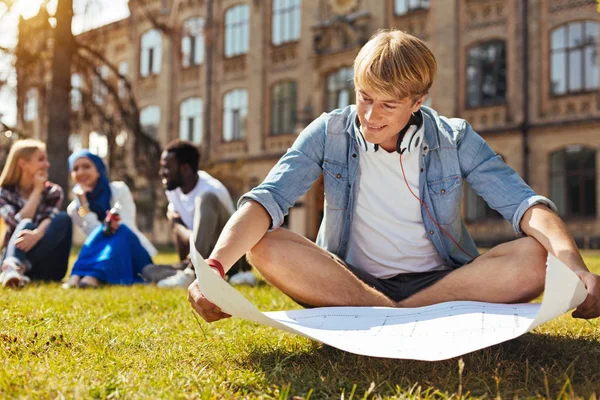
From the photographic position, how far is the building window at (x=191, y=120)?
2656 cm

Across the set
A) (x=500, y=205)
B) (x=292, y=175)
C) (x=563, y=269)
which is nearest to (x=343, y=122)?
(x=292, y=175)

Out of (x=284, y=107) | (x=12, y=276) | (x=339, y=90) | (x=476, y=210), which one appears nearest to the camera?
(x=12, y=276)

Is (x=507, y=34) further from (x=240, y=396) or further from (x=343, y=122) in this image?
(x=240, y=396)

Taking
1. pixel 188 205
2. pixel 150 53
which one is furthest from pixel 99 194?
pixel 150 53

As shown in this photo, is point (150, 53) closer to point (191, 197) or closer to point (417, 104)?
point (191, 197)

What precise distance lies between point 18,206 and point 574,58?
16021 millimetres

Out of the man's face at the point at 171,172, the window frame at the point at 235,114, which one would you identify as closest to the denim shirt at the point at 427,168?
the man's face at the point at 171,172

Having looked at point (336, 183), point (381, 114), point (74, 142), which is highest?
point (74, 142)

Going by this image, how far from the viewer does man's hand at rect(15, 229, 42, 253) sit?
5.77 metres

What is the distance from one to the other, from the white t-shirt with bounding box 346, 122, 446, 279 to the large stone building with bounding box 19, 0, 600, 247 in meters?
12.6

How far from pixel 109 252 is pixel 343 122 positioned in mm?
3488

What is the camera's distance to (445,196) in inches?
123

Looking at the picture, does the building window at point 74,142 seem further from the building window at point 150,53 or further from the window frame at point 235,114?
the building window at point 150,53

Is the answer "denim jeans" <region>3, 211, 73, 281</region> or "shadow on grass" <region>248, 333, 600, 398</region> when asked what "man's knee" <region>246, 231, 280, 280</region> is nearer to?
"shadow on grass" <region>248, 333, 600, 398</region>
